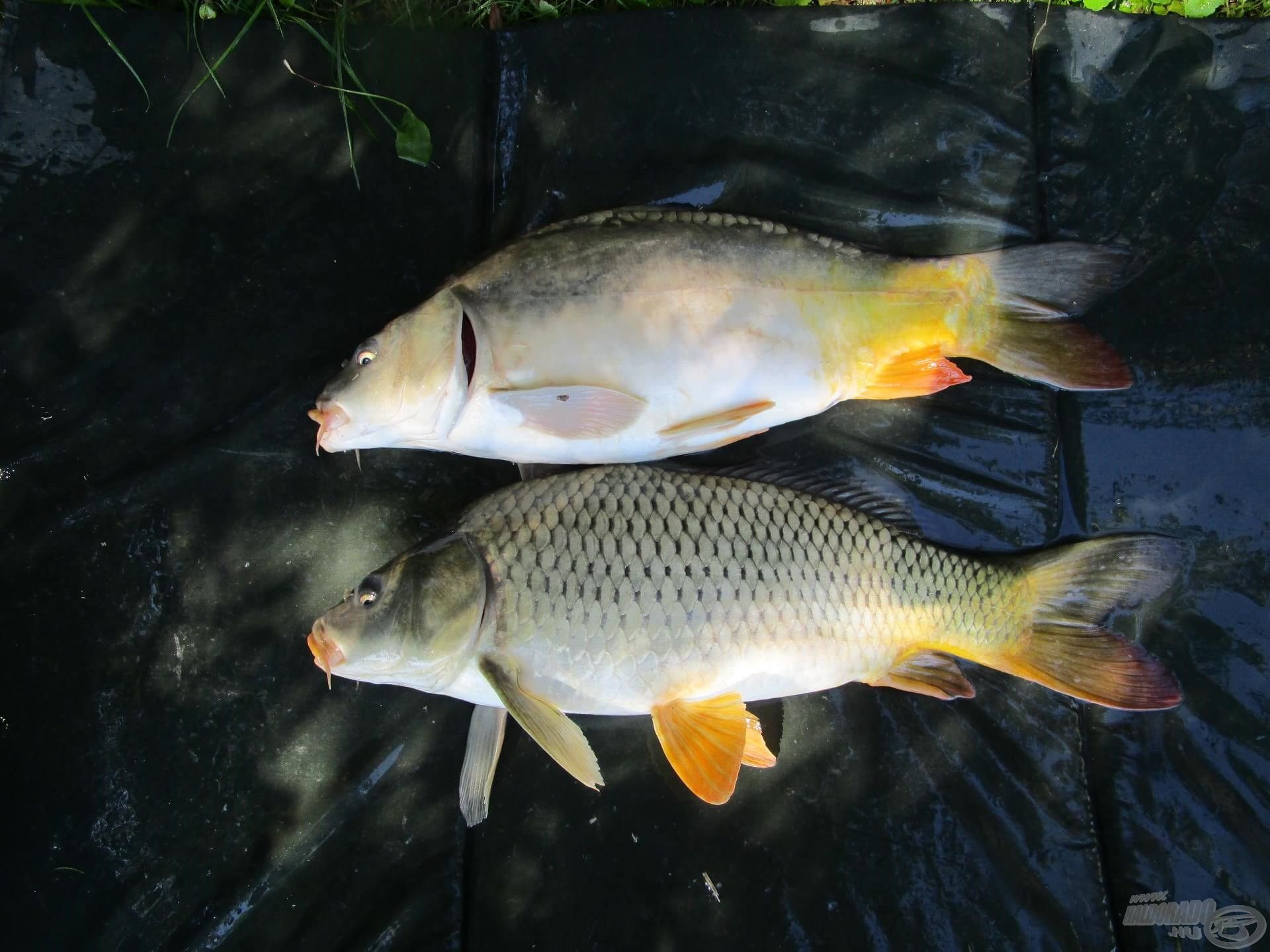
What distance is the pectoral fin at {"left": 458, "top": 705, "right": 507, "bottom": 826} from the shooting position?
1.57 metres

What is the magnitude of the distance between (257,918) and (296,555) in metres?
0.75

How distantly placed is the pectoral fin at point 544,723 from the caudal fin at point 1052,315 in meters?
1.08

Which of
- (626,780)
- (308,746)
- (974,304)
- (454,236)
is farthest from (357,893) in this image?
(974,304)

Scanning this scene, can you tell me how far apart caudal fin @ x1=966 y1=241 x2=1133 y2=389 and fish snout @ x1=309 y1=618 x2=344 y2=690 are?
4.41ft

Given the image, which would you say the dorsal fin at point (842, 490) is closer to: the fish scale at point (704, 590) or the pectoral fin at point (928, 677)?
the fish scale at point (704, 590)

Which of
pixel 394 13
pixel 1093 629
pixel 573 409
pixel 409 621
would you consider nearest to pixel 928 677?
pixel 1093 629

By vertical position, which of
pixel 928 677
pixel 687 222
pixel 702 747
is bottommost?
pixel 702 747

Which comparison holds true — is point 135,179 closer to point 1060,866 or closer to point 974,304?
point 974,304

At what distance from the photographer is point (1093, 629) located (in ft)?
5.09

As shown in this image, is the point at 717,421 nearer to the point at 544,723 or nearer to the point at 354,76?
the point at 544,723

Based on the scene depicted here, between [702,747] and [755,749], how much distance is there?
15cm

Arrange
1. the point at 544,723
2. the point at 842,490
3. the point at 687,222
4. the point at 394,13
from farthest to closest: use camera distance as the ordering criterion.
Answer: the point at 394,13 → the point at 842,490 → the point at 687,222 → the point at 544,723

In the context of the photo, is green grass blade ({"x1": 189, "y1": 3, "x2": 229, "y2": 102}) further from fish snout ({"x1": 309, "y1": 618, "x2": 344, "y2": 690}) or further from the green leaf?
fish snout ({"x1": 309, "y1": 618, "x2": 344, "y2": 690})

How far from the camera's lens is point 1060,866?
1.64 metres
